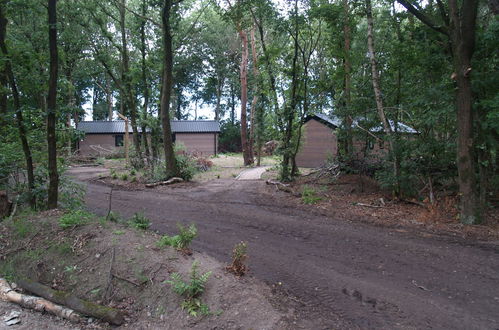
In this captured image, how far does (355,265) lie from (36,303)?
4.33 meters

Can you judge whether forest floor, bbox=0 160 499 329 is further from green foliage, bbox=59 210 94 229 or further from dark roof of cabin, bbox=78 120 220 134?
dark roof of cabin, bbox=78 120 220 134

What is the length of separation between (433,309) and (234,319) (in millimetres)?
2201

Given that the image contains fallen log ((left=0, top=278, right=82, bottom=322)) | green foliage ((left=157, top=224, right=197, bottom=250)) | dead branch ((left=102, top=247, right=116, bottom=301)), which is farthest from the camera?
green foliage ((left=157, top=224, right=197, bottom=250))

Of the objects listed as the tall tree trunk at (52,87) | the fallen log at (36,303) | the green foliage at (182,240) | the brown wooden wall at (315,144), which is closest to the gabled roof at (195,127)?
the brown wooden wall at (315,144)

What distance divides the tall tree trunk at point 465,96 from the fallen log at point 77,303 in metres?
7.18

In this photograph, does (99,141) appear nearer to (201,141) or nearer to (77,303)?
(201,141)

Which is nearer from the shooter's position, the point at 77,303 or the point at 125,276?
the point at 77,303

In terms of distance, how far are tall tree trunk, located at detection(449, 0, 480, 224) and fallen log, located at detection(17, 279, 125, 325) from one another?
718cm

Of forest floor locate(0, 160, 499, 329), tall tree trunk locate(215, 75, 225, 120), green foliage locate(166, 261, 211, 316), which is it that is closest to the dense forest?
forest floor locate(0, 160, 499, 329)

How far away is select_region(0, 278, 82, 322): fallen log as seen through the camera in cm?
405

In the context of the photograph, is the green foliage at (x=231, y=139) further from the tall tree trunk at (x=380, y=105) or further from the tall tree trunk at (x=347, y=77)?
the tall tree trunk at (x=380, y=105)

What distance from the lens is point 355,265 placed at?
515 centimetres

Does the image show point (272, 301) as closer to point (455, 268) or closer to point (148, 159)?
point (455, 268)

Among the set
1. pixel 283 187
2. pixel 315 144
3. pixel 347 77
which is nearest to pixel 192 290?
pixel 283 187
